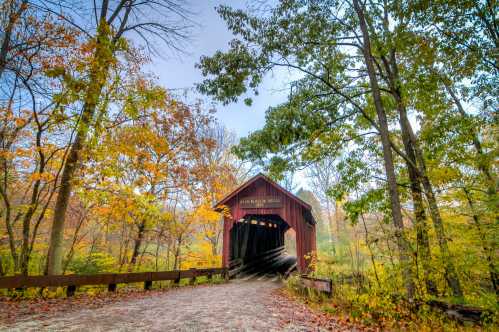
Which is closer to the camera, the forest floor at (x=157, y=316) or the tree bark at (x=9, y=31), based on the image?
the forest floor at (x=157, y=316)

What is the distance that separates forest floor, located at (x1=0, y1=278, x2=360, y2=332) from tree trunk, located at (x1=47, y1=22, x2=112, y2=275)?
1854mm

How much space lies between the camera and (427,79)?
676cm

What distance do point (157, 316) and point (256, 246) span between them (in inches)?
428


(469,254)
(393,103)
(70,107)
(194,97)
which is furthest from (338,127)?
(70,107)

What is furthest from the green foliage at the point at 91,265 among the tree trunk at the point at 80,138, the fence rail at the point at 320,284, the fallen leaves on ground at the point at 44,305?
the fence rail at the point at 320,284

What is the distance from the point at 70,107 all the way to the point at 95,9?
395 cm

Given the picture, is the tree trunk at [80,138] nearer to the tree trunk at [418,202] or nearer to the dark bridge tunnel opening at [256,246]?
the dark bridge tunnel opening at [256,246]

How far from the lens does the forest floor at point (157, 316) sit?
329 cm

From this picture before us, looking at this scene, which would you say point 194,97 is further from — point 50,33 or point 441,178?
point 441,178

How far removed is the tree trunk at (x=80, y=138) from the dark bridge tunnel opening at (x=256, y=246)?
21.8ft

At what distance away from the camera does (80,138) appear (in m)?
6.52

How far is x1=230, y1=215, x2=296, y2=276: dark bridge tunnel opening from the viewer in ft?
A: 37.6

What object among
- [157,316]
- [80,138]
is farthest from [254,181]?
→ [157,316]

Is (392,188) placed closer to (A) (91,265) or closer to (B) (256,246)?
(B) (256,246)
